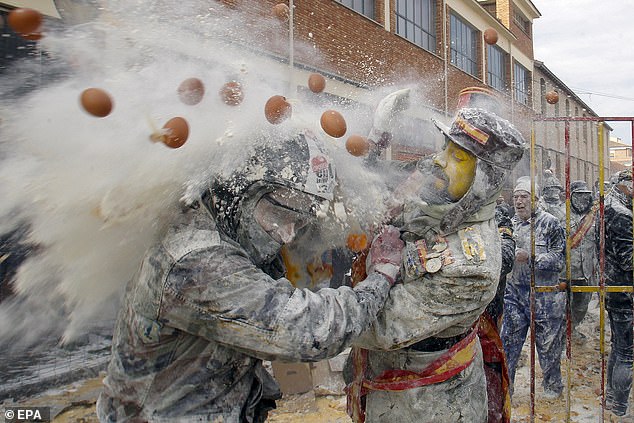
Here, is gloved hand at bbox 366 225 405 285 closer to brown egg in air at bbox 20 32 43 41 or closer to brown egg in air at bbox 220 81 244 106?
brown egg in air at bbox 220 81 244 106

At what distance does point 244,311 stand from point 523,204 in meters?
5.26

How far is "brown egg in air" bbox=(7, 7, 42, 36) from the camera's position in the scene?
1422mm

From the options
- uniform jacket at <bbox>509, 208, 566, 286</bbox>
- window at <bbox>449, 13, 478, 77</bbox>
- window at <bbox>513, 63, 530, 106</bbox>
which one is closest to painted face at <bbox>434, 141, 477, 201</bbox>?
uniform jacket at <bbox>509, 208, 566, 286</bbox>

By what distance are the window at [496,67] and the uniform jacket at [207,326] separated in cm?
1885

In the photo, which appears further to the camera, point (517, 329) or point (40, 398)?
point (517, 329)

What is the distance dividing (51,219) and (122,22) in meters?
0.67

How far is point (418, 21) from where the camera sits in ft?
45.3

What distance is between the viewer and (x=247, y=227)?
1.76m

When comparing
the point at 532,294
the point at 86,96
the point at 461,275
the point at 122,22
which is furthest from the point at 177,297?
→ the point at 532,294

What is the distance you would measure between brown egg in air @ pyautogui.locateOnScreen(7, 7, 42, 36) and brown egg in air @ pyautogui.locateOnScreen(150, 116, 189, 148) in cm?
44

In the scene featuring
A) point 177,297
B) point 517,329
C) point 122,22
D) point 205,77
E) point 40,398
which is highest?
point 122,22

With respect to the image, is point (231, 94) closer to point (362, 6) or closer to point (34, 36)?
point (34, 36)

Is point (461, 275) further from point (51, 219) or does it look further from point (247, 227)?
point (51, 219)

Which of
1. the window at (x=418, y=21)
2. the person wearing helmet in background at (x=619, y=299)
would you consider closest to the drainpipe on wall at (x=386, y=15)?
the window at (x=418, y=21)
